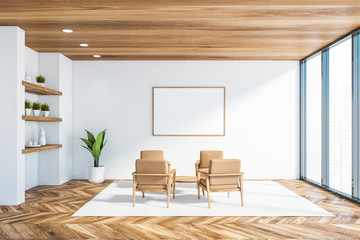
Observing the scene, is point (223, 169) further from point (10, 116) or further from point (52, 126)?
point (52, 126)

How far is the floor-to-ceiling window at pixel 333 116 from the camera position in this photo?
15.5 feet

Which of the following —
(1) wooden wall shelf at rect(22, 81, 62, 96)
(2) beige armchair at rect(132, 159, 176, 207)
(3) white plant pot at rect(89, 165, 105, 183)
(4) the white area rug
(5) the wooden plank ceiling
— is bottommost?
(4) the white area rug

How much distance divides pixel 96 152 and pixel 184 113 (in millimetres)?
2062

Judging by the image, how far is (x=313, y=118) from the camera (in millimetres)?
6457

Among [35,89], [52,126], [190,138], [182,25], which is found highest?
[182,25]

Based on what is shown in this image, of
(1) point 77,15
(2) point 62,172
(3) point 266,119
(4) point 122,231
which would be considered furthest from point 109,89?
(4) point 122,231

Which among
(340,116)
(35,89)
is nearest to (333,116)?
(340,116)

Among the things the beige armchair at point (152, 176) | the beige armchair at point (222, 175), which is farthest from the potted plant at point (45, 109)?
the beige armchair at point (222, 175)

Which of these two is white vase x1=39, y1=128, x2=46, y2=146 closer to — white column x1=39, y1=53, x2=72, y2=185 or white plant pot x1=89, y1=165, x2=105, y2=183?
white column x1=39, y1=53, x2=72, y2=185

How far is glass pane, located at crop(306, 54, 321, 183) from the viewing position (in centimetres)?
620

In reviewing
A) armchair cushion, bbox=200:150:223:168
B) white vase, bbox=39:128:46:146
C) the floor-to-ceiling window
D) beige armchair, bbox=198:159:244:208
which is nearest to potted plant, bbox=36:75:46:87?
white vase, bbox=39:128:46:146

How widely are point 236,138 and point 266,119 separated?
0.80 meters

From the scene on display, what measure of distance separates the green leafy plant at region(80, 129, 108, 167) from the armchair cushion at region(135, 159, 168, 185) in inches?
85.8

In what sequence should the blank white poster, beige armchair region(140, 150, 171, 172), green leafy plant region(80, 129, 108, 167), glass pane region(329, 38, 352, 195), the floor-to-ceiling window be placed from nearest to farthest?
the floor-to-ceiling window
glass pane region(329, 38, 352, 195)
beige armchair region(140, 150, 171, 172)
green leafy plant region(80, 129, 108, 167)
the blank white poster
